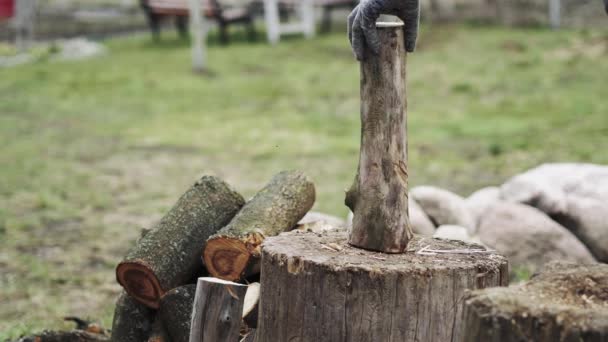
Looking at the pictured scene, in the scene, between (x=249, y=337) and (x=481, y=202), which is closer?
(x=249, y=337)

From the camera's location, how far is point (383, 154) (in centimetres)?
326

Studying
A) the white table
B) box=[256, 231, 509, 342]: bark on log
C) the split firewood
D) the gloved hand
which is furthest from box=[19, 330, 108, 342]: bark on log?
the white table

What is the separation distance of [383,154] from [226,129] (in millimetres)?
8521

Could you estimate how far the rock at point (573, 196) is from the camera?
5.84m

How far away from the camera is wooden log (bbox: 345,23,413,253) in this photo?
10.5 feet

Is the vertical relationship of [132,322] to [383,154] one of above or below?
below

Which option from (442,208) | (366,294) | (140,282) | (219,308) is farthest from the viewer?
(442,208)

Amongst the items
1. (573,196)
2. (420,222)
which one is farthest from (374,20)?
(573,196)

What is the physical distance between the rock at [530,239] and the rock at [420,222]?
332 mm

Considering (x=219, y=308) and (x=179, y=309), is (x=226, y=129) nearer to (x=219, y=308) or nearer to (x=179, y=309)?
(x=179, y=309)

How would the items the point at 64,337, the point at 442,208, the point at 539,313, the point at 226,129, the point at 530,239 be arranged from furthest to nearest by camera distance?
the point at 226,129
the point at 442,208
the point at 530,239
the point at 64,337
the point at 539,313

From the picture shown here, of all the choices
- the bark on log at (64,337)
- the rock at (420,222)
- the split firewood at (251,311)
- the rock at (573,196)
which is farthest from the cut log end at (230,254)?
the rock at (573,196)

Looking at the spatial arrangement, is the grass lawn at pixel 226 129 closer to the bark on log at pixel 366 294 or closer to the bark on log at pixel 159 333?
the bark on log at pixel 159 333

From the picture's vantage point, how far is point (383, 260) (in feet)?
10.5
